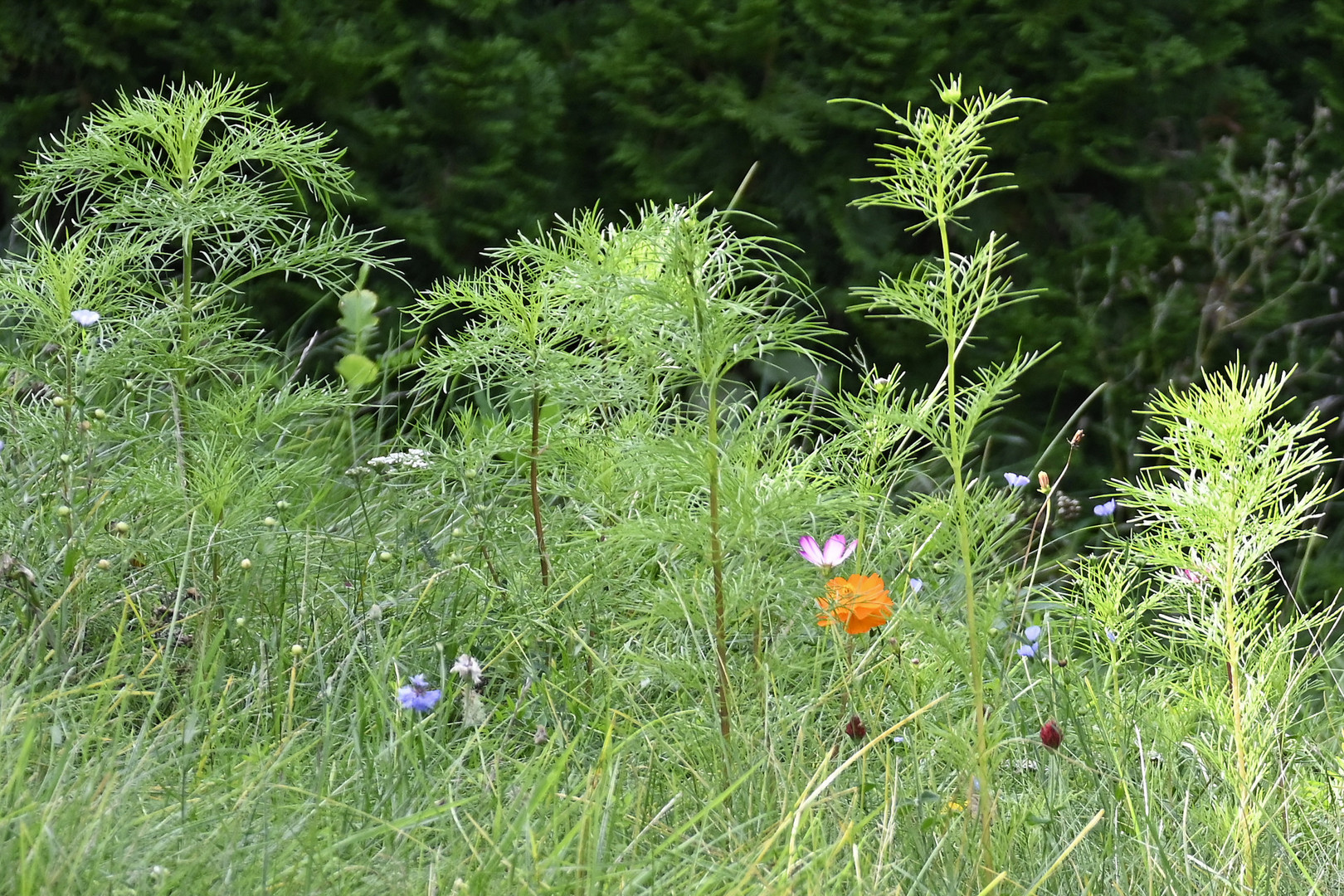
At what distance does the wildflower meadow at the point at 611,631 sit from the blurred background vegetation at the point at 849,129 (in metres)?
1.42

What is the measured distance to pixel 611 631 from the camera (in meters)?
2.28

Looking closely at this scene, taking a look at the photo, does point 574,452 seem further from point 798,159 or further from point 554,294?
point 798,159

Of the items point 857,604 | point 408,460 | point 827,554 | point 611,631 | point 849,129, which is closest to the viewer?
point 857,604

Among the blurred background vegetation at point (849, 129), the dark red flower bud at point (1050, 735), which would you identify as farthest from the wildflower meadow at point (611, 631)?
the blurred background vegetation at point (849, 129)

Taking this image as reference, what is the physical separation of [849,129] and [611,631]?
253 centimetres

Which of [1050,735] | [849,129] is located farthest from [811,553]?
[849,129]

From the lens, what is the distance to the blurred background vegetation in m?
4.05

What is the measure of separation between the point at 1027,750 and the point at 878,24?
8.22 ft

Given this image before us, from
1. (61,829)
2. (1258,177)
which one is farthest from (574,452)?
(1258,177)

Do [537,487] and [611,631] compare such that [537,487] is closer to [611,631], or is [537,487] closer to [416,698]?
[611,631]

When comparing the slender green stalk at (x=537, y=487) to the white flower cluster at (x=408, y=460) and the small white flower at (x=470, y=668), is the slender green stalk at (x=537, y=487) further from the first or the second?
the small white flower at (x=470, y=668)

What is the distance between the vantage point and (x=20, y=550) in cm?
240

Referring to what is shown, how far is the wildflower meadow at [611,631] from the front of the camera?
68.8 inches

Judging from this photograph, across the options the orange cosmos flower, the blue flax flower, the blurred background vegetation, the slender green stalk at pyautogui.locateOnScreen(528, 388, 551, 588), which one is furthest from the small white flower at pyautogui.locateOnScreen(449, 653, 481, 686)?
the blurred background vegetation
